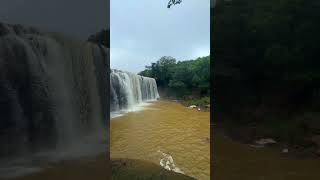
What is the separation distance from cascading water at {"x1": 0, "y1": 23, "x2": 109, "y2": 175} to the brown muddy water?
231 millimetres

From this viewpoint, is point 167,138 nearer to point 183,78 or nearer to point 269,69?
point 183,78

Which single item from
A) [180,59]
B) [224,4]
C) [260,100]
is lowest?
[260,100]

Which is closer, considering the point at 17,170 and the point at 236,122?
the point at 17,170

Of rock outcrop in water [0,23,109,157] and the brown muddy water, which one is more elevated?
rock outcrop in water [0,23,109,157]

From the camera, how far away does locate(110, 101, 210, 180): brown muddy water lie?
13.1 feet

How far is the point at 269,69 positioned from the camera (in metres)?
4.29

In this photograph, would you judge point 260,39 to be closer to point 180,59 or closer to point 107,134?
point 180,59

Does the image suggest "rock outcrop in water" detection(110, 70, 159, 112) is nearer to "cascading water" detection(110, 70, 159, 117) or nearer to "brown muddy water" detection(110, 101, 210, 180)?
"cascading water" detection(110, 70, 159, 117)

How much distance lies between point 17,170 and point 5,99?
60 centimetres

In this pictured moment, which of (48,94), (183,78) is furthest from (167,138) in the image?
(48,94)

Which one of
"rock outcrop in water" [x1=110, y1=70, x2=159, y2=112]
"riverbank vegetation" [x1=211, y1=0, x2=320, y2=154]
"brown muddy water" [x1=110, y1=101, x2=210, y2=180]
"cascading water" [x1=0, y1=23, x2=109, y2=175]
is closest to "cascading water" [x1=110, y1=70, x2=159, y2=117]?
"rock outcrop in water" [x1=110, y1=70, x2=159, y2=112]

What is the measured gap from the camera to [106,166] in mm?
3779

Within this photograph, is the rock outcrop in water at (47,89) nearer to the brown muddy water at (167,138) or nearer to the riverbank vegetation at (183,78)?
the brown muddy water at (167,138)

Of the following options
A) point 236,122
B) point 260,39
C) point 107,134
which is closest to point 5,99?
point 107,134
